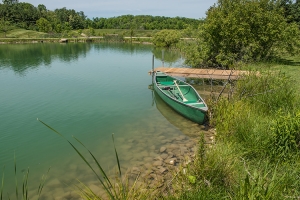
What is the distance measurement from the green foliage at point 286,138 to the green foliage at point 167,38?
4091cm

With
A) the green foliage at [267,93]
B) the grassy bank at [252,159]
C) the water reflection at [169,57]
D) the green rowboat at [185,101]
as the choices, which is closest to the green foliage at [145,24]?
the water reflection at [169,57]

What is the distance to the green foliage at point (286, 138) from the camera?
4.70 metres

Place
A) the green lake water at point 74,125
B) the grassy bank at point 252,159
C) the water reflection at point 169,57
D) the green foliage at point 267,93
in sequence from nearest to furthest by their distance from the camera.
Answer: the grassy bank at point 252,159 < the green lake water at point 74,125 < the green foliage at point 267,93 < the water reflection at point 169,57

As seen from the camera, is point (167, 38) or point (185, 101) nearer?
point (185, 101)

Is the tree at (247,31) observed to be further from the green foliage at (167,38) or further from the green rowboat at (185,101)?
the green foliage at (167,38)

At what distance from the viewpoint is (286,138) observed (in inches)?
187

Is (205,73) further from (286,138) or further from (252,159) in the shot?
(286,138)

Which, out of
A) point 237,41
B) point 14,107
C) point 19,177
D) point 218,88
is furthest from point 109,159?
point 237,41

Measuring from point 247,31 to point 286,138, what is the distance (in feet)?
40.9

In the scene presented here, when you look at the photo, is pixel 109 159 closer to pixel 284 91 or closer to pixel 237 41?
pixel 284 91

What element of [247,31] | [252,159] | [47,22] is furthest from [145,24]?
[252,159]

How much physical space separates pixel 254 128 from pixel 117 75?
15865 millimetres

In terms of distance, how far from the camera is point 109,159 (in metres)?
7.01

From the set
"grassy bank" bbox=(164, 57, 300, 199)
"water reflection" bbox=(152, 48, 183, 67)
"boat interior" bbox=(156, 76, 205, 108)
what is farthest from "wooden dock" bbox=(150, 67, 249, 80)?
"water reflection" bbox=(152, 48, 183, 67)
